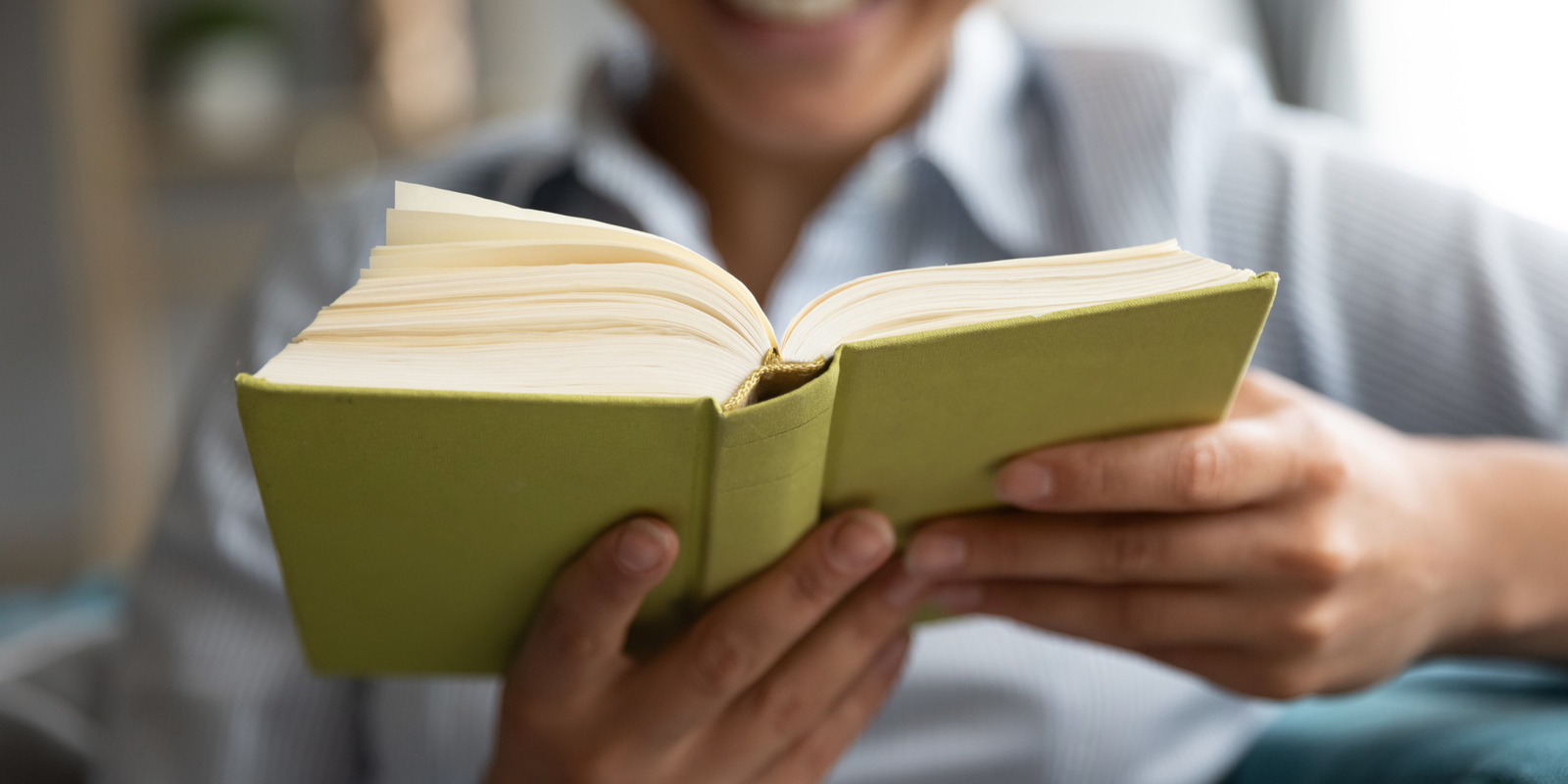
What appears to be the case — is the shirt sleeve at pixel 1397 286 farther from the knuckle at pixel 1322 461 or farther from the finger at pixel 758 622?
the finger at pixel 758 622

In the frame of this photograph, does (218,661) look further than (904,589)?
Yes

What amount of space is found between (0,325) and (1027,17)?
250 centimetres

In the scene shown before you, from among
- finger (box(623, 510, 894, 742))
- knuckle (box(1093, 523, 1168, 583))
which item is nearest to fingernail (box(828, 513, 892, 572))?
finger (box(623, 510, 894, 742))

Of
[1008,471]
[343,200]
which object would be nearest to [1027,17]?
[343,200]

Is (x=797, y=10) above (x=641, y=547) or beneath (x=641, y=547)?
above

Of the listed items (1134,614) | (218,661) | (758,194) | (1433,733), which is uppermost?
(758,194)

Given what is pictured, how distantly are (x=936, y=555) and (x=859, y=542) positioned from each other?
53mm

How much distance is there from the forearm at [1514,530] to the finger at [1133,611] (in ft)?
0.54

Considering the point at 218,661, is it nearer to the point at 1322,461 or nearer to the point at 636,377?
the point at 636,377

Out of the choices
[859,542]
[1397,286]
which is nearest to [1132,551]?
[859,542]

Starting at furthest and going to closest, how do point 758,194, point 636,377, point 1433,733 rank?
point 758,194 → point 1433,733 → point 636,377

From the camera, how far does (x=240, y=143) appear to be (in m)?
2.57

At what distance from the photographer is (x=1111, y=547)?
511mm

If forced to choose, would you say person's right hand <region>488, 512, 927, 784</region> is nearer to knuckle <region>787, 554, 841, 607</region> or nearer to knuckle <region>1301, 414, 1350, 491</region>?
knuckle <region>787, 554, 841, 607</region>
